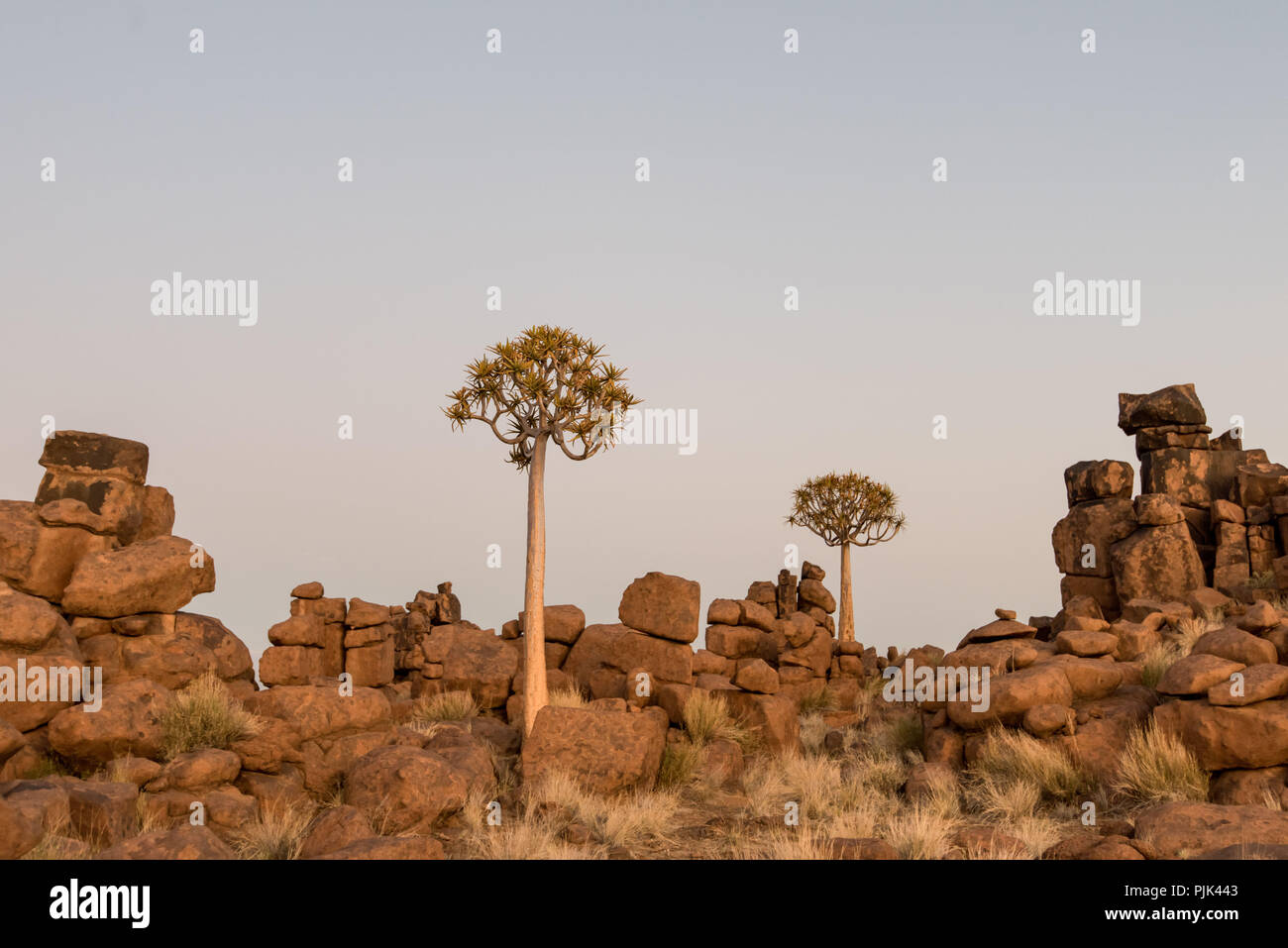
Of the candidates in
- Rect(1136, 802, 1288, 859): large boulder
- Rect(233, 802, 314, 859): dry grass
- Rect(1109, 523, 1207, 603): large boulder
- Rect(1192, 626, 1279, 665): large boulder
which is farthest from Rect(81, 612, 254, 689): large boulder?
Rect(1109, 523, 1207, 603): large boulder

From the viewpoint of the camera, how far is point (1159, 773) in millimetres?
14250

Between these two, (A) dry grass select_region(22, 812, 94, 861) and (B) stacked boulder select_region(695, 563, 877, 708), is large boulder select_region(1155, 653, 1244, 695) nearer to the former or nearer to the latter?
(B) stacked boulder select_region(695, 563, 877, 708)

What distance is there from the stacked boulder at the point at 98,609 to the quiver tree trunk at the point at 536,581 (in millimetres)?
4657

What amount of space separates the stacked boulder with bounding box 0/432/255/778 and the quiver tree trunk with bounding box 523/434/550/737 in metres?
4.66

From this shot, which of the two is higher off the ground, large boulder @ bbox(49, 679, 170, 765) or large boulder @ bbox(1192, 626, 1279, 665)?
large boulder @ bbox(1192, 626, 1279, 665)

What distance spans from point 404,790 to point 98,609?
19.4 feet

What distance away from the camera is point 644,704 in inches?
747

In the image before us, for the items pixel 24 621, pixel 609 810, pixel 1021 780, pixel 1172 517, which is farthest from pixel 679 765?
pixel 1172 517

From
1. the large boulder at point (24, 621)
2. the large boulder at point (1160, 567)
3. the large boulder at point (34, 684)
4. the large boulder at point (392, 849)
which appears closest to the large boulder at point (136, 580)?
the large boulder at point (24, 621)

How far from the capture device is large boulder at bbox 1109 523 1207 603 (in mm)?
25984

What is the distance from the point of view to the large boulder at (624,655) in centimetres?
1980

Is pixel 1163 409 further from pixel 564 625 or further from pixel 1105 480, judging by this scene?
pixel 564 625
